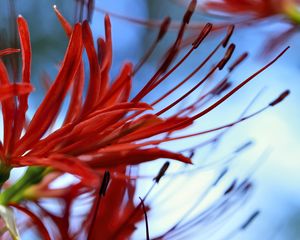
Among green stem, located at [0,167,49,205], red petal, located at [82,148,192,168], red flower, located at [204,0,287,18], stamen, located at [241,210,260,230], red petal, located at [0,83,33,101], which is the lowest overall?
stamen, located at [241,210,260,230]

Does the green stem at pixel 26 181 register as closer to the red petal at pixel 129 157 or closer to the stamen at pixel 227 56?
the red petal at pixel 129 157

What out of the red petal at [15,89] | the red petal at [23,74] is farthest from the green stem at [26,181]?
the red petal at [15,89]

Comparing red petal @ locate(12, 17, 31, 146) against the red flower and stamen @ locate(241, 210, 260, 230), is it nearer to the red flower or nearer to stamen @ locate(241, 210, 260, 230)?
stamen @ locate(241, 210, 260, 230)

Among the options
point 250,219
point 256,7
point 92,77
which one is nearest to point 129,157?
point 92,77

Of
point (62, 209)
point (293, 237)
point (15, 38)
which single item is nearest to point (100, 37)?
point (15, 38)

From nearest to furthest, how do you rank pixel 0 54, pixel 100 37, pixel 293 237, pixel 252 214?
pixel 0 54 < pixel 100 37 < pixel 252 214 < pixel 293 237

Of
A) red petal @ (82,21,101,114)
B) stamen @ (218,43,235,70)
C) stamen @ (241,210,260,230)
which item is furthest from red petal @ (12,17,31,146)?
stamen @ (241,210,260,230)

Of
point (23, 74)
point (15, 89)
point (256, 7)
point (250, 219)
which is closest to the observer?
point (15, 89)

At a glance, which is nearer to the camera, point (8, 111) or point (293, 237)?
point (8, 111)

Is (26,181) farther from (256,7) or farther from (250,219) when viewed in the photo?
(256,7)

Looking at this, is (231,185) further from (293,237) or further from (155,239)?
(293,237)

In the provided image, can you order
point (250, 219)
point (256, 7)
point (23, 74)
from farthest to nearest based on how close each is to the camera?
point (256, 7), point (250, 219), point (23, 74)
